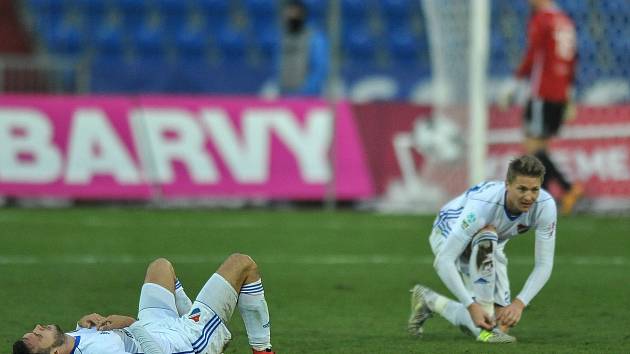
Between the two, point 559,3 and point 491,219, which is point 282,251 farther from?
point 559,3

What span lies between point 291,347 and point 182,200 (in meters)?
8.65

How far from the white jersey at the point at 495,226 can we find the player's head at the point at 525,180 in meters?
0.22

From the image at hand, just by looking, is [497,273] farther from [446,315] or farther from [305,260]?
[305,260]

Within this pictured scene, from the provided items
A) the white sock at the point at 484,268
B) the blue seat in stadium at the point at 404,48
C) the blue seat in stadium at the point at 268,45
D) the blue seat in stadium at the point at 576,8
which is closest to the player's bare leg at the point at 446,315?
the white sock at the point at 484,268

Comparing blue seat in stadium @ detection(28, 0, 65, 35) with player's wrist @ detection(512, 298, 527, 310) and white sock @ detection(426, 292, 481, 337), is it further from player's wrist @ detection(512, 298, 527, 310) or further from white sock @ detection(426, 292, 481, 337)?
player's wrist @ detection(512, 298, 527, 310)

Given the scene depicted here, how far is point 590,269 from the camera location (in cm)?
1095

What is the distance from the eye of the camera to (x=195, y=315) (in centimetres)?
622

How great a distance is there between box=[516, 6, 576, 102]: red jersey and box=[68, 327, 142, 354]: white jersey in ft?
28.6

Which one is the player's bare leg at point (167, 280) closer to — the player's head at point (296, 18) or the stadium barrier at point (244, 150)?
the stadium barrier at point (244, 150)

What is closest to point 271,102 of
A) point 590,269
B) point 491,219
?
point 590,269

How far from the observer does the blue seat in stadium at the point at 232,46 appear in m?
20.5

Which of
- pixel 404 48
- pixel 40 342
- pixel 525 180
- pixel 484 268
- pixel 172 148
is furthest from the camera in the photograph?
pixel 404 48

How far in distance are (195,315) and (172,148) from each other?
30.2 ft

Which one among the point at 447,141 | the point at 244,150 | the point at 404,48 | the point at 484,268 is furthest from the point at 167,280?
the point at 404,48
